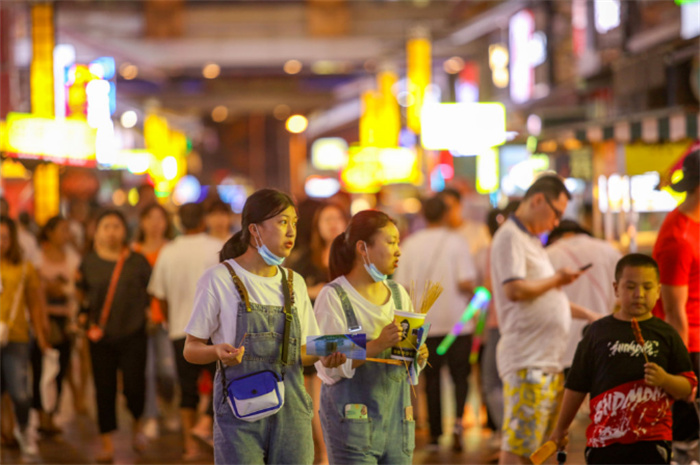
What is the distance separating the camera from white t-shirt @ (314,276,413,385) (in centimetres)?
396

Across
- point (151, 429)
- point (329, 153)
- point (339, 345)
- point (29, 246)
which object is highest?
point (329, 153)

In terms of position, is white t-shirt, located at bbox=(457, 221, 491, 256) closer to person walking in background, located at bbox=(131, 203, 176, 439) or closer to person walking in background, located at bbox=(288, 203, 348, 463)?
person walking in background, located at bbox=(288, 203, 348, 463)

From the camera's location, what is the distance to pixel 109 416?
7.30m

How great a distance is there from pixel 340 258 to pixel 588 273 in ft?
8.70

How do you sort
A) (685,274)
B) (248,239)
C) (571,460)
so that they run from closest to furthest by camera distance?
Answer: (248,239)
(685,274)
(571,460)

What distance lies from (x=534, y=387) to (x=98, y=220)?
3998 mm

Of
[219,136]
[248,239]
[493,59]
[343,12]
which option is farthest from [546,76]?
[219,136]

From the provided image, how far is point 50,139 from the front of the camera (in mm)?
14758

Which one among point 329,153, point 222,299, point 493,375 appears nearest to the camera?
point 222,299

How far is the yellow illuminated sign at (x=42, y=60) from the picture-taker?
52.3 ft

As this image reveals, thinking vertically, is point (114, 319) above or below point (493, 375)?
above

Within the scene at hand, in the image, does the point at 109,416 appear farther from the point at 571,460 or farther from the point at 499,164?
the point at 499,164

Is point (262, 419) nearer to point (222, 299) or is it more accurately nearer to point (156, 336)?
point (222, 299)

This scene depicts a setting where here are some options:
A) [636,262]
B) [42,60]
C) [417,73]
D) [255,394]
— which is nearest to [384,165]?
[417,73]
